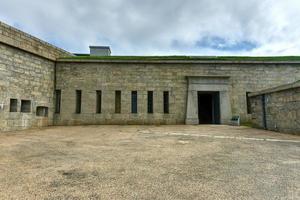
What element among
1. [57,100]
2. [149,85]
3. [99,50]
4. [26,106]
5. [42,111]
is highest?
[99,50]

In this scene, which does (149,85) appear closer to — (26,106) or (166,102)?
(166,102)

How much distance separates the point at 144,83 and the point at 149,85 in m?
0.35

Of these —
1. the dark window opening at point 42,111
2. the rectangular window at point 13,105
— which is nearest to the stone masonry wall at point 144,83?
the dark window opening at point 42,111

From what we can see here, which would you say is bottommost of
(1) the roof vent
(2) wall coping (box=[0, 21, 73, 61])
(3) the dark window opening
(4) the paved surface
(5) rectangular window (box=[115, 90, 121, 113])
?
(4) the paved surface

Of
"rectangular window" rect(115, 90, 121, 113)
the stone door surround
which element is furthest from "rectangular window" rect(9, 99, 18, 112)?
the stone door surround

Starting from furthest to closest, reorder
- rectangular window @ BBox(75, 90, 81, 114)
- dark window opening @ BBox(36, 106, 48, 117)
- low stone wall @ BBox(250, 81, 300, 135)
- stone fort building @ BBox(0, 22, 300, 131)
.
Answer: rectangular window @ BBox(75, 90, 81, 114), stone fort building @ BBox(0, 22, 300, 131), dark window opening @ BBox(36, 106, 48, 117), low stone wall @ BBox(250, 81, 300, 135)

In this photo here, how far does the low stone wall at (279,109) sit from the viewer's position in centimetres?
859

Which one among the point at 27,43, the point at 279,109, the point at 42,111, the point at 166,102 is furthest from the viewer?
the point at 166,102

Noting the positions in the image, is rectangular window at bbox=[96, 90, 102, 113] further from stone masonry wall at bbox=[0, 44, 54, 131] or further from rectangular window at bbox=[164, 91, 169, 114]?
rectangular window at bbox=[164, 91, 169, 114]

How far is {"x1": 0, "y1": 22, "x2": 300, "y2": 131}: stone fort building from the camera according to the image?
13.4 m

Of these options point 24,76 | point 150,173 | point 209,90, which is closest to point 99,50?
point 24,76

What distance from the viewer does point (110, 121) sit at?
13.5 metres

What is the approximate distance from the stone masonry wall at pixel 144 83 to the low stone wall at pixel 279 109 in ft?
9.86

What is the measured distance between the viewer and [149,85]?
45.7 feet
